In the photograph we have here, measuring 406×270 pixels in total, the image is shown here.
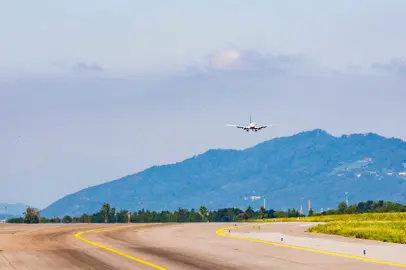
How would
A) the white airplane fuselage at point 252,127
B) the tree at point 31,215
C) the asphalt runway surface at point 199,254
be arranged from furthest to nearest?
1. the tree at point 31,215
2. the white airplane fuselage at point 252,127
3. the asphalt runway surface at point 199,254

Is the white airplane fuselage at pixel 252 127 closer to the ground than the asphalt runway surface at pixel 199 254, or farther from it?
farther from it

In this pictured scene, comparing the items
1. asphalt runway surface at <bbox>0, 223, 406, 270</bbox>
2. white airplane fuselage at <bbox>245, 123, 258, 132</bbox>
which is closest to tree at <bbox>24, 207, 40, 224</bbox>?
white airplane fuselage at <bbox>245, 123, 258, 132</bbox>

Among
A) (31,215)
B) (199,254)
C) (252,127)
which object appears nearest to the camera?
(199,254)

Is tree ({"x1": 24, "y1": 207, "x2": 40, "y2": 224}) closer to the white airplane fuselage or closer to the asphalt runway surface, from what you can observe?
the white airplane fuselage

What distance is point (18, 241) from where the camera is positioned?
43.2m

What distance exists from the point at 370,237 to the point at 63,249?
19192mm

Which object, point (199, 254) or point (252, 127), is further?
point (252, 127)

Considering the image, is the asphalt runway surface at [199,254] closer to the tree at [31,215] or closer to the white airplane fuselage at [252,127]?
the white airplane fuselage at [252,127]

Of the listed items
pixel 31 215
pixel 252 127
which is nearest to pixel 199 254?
pixel 252 127

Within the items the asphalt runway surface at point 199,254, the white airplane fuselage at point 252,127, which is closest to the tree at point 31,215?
the white airplane fuselage at point 252,127

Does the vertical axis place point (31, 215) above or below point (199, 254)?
above

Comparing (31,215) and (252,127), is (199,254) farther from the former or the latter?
(31,215)

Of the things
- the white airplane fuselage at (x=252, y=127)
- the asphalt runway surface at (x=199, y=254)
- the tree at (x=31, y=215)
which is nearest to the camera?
the asphalt runway surface at (x=199, y=254)

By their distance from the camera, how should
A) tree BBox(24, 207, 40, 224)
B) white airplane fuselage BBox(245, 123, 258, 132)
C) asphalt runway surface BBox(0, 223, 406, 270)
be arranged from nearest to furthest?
asphalt runway surface BBox(0, 223, 406, 270)
white airplane fuselage BBox(245, 123, 258, 132)
tree BBox(24, 207, 40, 224)
